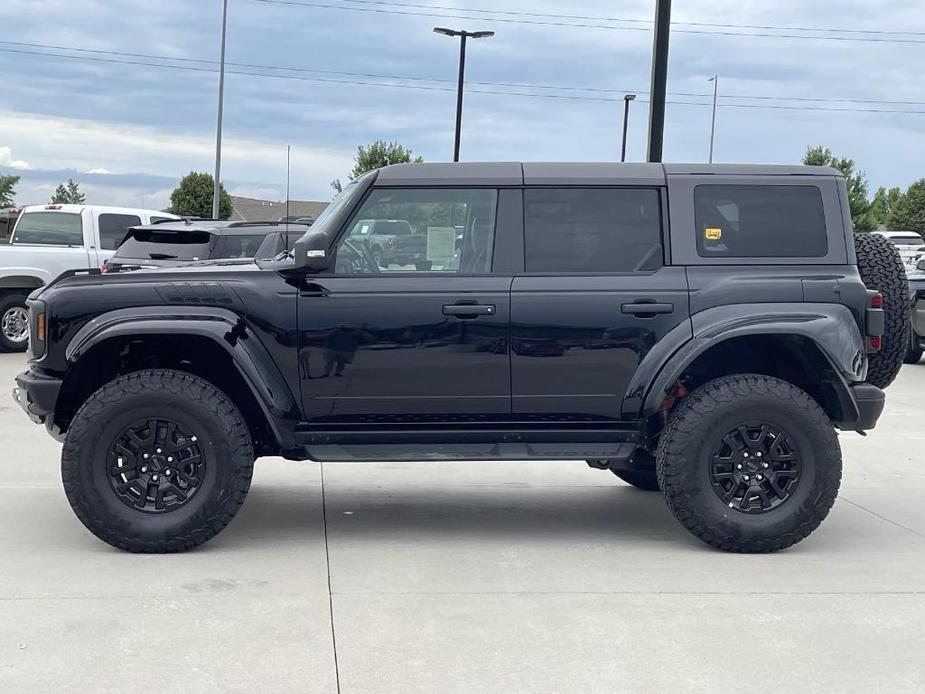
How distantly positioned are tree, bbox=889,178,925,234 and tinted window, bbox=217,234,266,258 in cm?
6512

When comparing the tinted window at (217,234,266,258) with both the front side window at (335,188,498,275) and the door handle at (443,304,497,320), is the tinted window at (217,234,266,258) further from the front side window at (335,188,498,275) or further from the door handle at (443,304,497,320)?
the door handle at (443,304,497,320)

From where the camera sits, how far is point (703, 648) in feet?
15.1

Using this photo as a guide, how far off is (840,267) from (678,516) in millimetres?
1516

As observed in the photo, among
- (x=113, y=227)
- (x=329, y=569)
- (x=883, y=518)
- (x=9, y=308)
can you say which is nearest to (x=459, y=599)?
(x=329, y=569)

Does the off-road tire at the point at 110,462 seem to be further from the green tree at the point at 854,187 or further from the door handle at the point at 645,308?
the green tree at the point at 854,187

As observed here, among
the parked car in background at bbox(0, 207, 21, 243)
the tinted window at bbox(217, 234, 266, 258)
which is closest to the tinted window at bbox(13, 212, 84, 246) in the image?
the tinted window at bbox(217, 234, 266, 258)

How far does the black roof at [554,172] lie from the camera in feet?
20.6

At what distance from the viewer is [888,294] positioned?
21.6 ft

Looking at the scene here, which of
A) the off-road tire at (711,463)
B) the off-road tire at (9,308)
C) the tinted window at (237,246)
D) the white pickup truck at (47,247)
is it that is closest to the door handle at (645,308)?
the off-road tire at (711,463)

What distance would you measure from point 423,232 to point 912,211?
244ft

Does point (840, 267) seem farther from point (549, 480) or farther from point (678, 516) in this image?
point (549, 480)

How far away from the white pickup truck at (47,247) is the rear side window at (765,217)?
38.6 feet

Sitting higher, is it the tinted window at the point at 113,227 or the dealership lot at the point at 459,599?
the tinted window at the point at 113,227

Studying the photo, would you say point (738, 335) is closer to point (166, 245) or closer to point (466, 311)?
point (466, 311)
